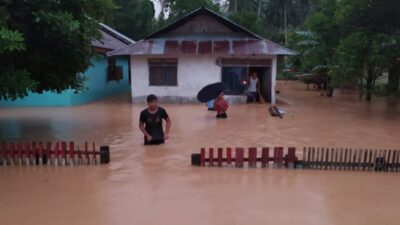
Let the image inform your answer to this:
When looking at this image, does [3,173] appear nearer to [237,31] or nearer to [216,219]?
[216,219]

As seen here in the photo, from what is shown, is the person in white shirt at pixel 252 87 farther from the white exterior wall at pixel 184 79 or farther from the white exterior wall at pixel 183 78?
the white exterior wall at pixel 183 78

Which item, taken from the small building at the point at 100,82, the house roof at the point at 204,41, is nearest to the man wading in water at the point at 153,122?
the small building at the point at 100,82

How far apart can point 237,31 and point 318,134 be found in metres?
9.43

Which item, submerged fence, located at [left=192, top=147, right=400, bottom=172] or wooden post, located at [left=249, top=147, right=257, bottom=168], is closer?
submerged fence, located at [left=192, top=147, right=400, bottom=172]

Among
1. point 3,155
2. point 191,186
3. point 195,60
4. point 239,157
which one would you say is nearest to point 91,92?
point 195,60

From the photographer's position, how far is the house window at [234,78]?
19.6m

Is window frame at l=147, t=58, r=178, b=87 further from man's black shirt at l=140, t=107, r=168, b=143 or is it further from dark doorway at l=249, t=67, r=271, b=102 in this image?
man's black shirt at l=140, t=107, r=168, b=143

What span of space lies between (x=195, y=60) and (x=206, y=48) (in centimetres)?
91

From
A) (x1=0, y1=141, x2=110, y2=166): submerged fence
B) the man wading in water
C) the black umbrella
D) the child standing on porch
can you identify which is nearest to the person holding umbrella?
the black umbrella

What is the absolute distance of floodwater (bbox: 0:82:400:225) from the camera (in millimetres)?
5820

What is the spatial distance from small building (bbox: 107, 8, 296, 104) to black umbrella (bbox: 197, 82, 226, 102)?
4.03 metres

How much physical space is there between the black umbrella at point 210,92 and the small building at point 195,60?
4.03 metres

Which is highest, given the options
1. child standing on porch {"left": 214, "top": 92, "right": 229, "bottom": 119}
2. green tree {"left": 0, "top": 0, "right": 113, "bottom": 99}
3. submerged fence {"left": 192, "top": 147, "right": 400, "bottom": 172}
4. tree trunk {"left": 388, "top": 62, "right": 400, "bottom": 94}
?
green tree {"left": 0, "top": 0, "right": 113, "bottom": 99}

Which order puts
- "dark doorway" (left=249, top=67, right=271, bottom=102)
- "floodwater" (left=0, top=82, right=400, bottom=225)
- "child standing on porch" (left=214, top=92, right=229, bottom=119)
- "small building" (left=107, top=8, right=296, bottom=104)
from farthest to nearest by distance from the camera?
1. "dark doorway" (left=249, top=67, right=271, bottom=102)
2. "small building" (left=107, top=8, right=296, bottom=104)
3. "child standing on porch" (left=214, top=92, right=229, bottom=119)
4. "floodwater" (left=0, top=82, right=400, bottom=225)
